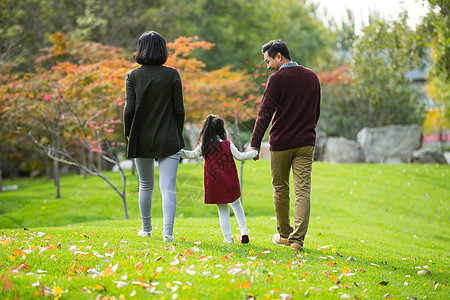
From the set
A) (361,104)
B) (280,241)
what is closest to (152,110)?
(280,241)

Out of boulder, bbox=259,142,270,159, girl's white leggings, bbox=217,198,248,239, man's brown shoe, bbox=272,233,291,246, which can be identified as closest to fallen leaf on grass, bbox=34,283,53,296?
girl's white leggings, bbox=217,198,248,239

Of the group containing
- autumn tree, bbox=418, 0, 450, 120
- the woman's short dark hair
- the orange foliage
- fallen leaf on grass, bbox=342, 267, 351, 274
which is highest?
the orange foliage

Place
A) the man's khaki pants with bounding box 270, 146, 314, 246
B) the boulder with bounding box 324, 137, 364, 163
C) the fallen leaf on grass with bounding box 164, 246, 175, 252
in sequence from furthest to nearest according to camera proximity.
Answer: the boulder with bounding box 324, 137, 364, 163
the man's khaki pants with bounding box 270, 146, 314, 246
the fallen leaf on grass with bounding box 164, 246, 175, 252

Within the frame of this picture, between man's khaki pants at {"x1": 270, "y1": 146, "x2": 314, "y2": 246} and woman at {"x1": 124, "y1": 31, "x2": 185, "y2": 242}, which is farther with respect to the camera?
man's khaki pants at {"x1": 270, "y1": 146, "x2": 314, "y2": 246}

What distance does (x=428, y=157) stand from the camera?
54.3 feet

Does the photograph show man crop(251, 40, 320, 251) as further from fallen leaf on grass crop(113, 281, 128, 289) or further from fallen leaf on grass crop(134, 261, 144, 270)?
fallen leaf on grass crop(113, 281, 128, 289)

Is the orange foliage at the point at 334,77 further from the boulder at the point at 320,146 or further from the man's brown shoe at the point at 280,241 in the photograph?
the man's brown shoe at the point at 280,241

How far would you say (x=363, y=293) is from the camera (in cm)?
313

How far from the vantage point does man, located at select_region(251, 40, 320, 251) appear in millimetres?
4051

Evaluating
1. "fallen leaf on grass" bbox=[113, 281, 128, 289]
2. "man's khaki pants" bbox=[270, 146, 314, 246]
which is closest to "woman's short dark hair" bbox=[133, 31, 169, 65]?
"man's khaki pants" bbox=[270, 146, 314, 246]

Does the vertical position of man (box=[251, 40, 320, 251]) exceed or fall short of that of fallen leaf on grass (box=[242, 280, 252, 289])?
it exceeds it

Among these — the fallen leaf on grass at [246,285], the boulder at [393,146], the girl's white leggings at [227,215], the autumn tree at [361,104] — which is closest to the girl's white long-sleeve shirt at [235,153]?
the girl's white leggings at [227,215]

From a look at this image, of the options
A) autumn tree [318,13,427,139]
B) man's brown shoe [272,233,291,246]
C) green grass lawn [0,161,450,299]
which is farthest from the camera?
autumn tree [318,13,427,139]

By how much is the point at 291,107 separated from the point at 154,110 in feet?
4.18
